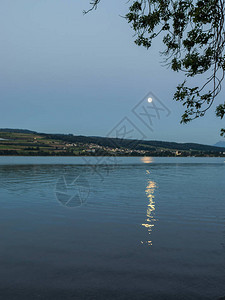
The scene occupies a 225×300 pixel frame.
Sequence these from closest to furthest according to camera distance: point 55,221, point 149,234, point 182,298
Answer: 1. point 182,298
2. point 149,234
3. point 55,221

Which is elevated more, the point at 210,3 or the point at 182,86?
the point at 210,3

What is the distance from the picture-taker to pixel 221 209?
2684 cm

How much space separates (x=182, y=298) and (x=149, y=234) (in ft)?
27.5

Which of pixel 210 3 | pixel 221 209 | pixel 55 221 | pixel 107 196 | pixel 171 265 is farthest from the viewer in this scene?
pixel 107 196

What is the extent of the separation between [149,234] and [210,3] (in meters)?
13.0

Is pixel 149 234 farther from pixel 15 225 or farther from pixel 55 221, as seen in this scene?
pixel 15 225

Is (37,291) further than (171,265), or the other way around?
(171,265)

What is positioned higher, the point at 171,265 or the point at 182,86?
the point at 182,86

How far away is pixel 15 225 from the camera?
778 inches

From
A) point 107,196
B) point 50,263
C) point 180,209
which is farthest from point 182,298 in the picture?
point 107,196

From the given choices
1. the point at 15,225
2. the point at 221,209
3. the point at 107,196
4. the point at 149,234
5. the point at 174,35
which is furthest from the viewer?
the point at 107,196

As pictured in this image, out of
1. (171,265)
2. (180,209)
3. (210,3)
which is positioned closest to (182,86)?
(210,3)

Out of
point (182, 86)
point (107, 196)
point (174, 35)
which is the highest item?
point (174, 35)

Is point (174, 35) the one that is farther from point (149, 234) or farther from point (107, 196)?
point (107, 196)
